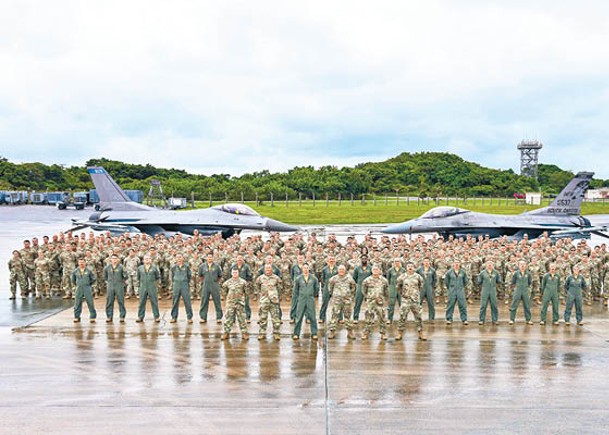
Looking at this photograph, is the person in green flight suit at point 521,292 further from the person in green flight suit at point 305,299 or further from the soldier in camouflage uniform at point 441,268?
the person in green flight suit at point 305,299

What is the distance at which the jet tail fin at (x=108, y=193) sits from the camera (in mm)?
24750

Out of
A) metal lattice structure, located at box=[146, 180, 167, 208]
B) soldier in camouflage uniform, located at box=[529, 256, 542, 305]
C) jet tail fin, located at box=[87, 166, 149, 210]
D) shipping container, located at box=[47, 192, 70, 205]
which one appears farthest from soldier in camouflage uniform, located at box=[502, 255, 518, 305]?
shipping container, located at box=[47, 192, 70, 205]

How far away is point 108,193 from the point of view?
25.0 meters

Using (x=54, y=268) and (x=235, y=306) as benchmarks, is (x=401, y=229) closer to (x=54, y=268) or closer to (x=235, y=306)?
(x=54, y=268)

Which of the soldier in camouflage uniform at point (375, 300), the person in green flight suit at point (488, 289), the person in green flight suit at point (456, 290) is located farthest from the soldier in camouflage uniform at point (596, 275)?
the soldier in camouflage uniform at point (375, 300)

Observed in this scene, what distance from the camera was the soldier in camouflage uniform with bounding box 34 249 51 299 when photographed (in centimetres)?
→ 1338

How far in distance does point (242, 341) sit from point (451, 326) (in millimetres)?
4239

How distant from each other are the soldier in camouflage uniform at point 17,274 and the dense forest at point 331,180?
1784 inches

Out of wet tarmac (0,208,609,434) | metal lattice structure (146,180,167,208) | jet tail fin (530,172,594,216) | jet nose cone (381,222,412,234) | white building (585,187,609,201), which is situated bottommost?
wet tarmac (0,208,609,434)

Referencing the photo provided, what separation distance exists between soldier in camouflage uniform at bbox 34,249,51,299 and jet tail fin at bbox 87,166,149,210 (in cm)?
1134

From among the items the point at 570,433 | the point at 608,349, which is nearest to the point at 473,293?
the point at 608,349

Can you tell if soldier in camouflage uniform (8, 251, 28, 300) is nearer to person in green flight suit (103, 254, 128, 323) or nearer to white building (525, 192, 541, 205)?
person in green flight suit (103, 254, 128, 323)

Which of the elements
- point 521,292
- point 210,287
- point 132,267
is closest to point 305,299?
point 210,287

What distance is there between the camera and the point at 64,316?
11633 millimetres
